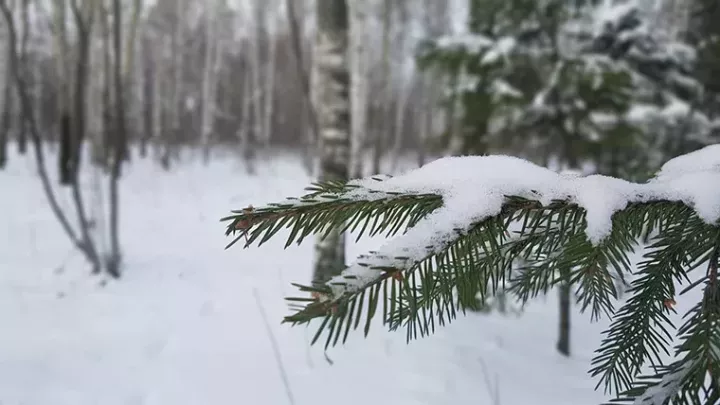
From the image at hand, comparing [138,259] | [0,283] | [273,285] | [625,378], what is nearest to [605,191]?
[625,378]

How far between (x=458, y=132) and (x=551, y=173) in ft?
18.9

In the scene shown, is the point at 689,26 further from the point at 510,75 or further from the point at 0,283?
the point at 0,283

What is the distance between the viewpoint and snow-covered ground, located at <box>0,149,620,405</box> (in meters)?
2.72

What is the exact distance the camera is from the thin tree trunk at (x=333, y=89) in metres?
3.91

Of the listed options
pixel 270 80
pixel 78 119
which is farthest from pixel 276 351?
pixel 270 80

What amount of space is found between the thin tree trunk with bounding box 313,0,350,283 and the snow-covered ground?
0.90 meters

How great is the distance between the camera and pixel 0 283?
15.0 feet

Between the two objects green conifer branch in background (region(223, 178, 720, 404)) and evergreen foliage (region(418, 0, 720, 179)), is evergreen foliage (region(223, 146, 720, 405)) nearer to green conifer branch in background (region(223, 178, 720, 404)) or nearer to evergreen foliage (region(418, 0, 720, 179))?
green conifer branch in background (region(223, 178, 720, 404))

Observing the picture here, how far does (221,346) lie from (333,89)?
2070 millimetres

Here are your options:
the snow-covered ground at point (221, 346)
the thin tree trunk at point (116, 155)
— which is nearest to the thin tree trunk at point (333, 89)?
the snow-covered ground at point (221, 346)

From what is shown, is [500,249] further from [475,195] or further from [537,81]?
[537,81]

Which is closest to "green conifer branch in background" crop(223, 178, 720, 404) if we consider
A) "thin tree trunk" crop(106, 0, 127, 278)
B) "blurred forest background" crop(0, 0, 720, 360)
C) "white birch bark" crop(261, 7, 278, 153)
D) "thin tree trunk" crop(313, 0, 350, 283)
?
"blurred forest background" crop(0, 0, 720, 360)

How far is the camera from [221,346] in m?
3.30

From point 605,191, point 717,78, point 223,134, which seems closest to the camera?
point 605,191
